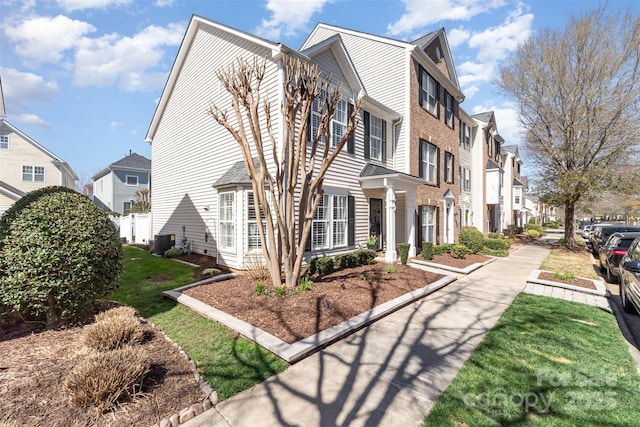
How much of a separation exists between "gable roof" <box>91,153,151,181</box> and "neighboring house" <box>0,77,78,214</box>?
405cm

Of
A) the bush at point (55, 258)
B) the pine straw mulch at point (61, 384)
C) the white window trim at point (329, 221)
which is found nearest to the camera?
the pine straw mulch at point (61, 384)

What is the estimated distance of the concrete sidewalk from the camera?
3.00m

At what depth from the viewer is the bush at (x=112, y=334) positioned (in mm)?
3980

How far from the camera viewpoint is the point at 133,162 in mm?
30125

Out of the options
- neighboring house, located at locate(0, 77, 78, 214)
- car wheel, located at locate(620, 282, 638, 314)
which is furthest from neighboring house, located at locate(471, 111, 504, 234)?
neighboring house, located at locate(0, 77, 78, 214)

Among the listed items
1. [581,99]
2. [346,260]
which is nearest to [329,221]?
[346,260]

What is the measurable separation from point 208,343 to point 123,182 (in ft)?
103

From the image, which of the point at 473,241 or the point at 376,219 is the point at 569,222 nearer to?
the point at 473,241

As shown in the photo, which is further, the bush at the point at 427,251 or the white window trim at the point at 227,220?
the bush at the point at 427,251

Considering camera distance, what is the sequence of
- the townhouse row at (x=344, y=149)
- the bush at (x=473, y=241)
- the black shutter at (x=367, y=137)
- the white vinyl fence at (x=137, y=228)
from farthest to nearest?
1. the white vinyl fence at (x=137, y=228)
2. the bush at (x=473, y=241)
3. the black shutter at (x=367, y=137)
4. the townhouse row at (x=344, y=149)

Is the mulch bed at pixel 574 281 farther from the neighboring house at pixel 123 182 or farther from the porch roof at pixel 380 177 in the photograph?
the neighboring house at pixel 123 182

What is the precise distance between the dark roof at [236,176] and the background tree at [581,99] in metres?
19.6

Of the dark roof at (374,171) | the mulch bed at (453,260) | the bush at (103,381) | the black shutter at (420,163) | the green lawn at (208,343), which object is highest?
the black shutter at (420,163)

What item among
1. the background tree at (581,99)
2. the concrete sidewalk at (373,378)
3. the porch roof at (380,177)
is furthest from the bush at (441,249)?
the background tree at (581,99)
